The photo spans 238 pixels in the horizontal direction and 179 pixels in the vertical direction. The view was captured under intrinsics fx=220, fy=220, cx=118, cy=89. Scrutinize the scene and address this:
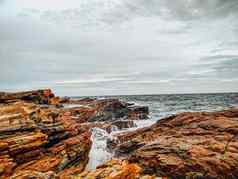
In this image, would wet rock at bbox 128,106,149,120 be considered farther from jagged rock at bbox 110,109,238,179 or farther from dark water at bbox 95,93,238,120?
jagged rock at bbox 110,109,238,179

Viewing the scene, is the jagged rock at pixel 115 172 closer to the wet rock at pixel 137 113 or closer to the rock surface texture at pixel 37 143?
the rock surface texture at pixel 37 143

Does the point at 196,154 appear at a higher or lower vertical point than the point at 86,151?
higher

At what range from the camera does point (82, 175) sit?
9.67 metres

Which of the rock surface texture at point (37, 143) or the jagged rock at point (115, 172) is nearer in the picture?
the jagged rock at point (115, 172)

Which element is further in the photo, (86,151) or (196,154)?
(86,151)

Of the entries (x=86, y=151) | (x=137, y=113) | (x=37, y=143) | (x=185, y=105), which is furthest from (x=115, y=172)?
(x=185, y=105)

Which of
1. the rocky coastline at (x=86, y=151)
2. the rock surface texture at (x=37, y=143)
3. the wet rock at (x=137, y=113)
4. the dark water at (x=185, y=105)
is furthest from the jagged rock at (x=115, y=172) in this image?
the dark water at (x=185, y=105)

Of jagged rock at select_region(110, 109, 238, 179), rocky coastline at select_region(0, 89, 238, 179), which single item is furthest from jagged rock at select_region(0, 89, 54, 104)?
jagged rock at select_region(110, 109, 238, 179)

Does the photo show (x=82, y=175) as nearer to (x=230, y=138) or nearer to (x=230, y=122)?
(x=230, y=138)

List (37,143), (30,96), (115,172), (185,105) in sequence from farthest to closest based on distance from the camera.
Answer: (185,105)
(30,96)
(37,143)
(115,172)

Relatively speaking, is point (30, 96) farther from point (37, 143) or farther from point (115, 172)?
point (115, 172)

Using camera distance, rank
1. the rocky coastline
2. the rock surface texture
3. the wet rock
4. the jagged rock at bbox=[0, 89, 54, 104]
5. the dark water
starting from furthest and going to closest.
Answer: the dark water, the wet rock, the jagged rock at bbox=[0, 89, 54, 104], the rock surface texture, the rocky coastline

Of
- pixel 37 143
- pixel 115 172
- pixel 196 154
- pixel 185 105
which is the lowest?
pixel 185 105

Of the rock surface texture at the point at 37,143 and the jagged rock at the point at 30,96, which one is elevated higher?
the jagged rock at the point at 30,96
